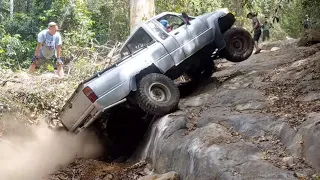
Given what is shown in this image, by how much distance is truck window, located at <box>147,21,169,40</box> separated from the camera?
7988mm

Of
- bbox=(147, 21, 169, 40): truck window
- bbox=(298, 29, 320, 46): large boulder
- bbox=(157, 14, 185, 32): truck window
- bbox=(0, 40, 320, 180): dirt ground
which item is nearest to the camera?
bbox=(0, 40, 320, 180): dirt ground

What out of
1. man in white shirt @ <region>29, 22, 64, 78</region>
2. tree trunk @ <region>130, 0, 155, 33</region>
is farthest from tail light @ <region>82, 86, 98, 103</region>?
tree trunk @ <region>130, 0, 155, 33</region>

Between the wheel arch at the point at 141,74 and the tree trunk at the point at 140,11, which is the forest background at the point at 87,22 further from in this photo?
the wheel arch at the point at 141,74

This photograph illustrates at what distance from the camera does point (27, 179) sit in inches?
277

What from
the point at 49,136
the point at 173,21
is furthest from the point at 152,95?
the point at 49,136

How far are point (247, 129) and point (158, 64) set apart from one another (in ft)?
8.80

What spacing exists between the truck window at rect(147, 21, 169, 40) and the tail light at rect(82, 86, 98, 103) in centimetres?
196

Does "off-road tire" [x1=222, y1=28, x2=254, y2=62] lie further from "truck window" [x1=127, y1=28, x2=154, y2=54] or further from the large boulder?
the large boulder

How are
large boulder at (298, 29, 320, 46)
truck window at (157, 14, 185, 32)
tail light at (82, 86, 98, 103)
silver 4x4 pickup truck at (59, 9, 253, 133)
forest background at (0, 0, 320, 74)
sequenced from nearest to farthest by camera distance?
tail light at (82, 86, 98, 103), silver 4x4 pickup truck at (59, 9, 253, 133), truck window at (157, 14, 185, 32), large boulder at (298, 29, 320, 46), forest background at (0, 0, 320, 74)

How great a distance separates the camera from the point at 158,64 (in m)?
7.61

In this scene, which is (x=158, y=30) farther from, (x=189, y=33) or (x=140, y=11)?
(x=140, y=11)

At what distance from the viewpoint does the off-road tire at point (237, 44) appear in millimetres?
8641

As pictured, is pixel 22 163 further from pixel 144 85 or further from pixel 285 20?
pixel 285 20

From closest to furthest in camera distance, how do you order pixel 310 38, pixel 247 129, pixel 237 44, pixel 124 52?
1. pixel 247 129
2. pixel 124 52
3. pixel 237 44
4. pixel 310 38
